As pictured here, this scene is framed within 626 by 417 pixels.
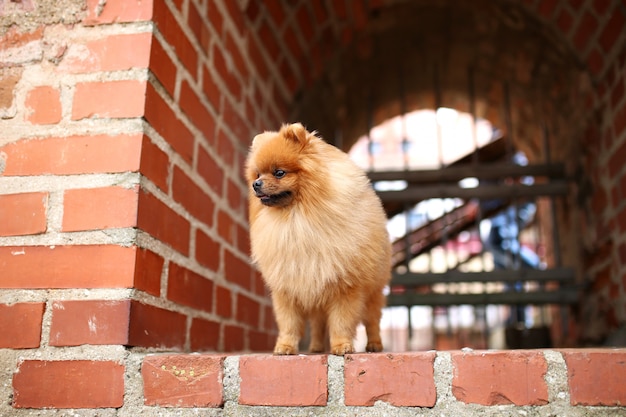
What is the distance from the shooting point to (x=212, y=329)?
1.68 m

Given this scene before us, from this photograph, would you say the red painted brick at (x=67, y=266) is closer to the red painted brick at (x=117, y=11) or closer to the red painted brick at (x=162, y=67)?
the red painted brick at (x=162, y=67)

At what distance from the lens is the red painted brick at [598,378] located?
110 cm

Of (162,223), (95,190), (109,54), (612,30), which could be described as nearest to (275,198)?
(162,223)

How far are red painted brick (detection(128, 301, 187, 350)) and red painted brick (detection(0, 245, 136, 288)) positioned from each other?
0.08 meters

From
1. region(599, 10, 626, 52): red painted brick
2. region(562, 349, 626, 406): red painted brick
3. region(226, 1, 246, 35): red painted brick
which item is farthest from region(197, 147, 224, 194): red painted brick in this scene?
region(599, 10, 626, 52): red painted brick

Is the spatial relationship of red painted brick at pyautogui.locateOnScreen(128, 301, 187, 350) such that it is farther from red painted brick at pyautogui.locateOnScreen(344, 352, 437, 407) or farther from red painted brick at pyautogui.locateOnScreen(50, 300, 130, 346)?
red painted brick at pyautogui.locateOnScreen(344, 352, 437, 407)

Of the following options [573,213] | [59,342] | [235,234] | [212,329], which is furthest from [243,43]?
[573,213]

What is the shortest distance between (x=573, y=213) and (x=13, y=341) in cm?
250

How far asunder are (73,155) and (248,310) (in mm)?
968

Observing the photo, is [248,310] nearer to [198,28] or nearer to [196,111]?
[196,111]

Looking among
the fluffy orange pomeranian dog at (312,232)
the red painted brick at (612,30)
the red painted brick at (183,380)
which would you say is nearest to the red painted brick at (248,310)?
the fluffy orange pomeranian dog at (312,232)

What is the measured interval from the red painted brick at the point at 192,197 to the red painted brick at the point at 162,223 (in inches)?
2.1

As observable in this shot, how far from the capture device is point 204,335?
1.61 meters

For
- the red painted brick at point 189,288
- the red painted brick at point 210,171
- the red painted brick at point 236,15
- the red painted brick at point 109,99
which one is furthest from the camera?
the red painted brick at point 236,15
